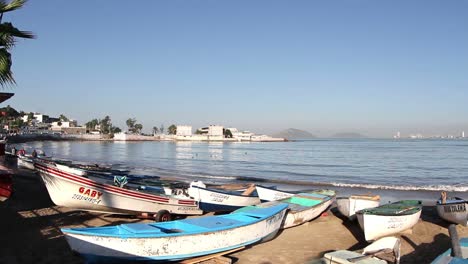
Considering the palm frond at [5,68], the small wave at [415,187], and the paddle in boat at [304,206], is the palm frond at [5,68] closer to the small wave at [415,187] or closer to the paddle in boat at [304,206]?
the paddle in boat at [304,206]

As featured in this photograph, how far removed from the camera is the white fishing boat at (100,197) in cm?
1196

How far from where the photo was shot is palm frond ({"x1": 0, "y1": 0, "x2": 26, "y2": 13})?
805cm

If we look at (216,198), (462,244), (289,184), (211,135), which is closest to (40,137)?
(211,135)

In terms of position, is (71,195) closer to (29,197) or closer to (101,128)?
(29,197)

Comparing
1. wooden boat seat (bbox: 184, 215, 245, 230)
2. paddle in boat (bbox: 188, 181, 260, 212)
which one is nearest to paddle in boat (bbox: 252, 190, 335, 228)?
paddle in boat (bbox: 188, 181, 260, 212)

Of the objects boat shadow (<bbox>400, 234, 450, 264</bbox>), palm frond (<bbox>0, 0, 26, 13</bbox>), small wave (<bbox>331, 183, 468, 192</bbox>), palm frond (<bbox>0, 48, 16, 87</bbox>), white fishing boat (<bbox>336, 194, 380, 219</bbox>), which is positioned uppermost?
palm frond (<bbox>0, 0, 26, 13</bbox>)

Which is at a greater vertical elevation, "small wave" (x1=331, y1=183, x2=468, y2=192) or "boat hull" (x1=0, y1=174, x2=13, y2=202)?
"boat hull" (x1=0, y1=174, x2=13, y2=202)

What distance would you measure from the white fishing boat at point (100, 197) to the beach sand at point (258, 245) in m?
0.66

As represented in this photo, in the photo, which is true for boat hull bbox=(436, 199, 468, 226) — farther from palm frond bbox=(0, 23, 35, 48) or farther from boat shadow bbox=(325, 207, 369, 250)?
palm frond bbox=(0, 23, 35, 48)

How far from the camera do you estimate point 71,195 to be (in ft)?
39.7

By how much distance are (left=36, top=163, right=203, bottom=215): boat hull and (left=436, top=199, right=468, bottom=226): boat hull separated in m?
9.90

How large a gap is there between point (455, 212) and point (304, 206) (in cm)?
536

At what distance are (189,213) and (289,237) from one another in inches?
161

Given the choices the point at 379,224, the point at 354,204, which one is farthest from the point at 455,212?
the point at 379,224
